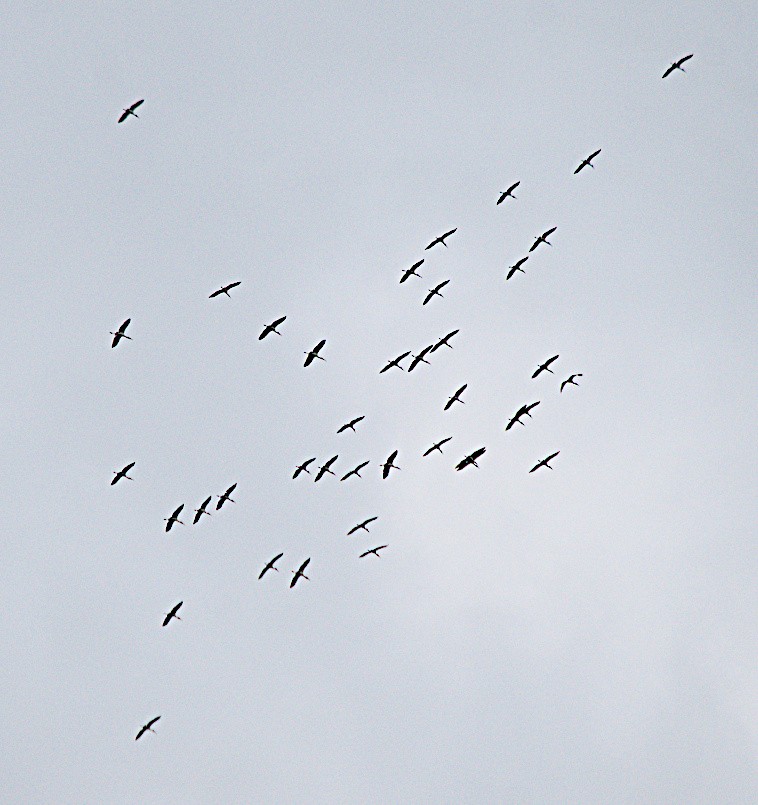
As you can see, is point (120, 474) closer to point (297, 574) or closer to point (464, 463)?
point (297, 574)

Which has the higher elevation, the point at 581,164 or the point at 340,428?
the point at 581,164

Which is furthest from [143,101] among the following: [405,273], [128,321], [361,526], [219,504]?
[361,526]

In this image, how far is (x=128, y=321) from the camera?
11762cm

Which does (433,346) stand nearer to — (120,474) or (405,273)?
(405,273)

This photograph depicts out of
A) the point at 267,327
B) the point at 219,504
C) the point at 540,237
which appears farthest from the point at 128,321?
the point at 540,237

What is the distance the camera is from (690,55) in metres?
122

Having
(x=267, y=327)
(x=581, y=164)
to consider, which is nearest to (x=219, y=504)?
(x=267, y=327)

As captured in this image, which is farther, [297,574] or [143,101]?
[297,574]

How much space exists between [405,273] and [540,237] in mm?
16013

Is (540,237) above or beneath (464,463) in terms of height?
above

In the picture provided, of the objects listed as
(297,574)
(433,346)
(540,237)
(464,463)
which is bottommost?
(297,574)

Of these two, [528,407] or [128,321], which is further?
[528,407]

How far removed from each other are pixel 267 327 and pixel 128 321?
45.1 ft

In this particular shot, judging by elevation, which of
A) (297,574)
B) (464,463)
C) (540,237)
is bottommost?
(297,574)
